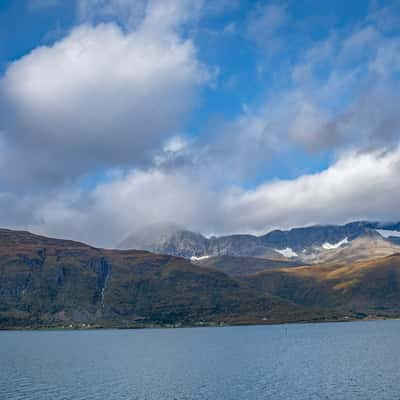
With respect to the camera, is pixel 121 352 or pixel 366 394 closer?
pixel 366 394

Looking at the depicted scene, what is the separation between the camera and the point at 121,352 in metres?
191

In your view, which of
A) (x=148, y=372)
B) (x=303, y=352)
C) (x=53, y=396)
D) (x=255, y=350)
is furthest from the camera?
(x=255, y=350)

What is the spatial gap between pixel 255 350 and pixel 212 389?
8680cm

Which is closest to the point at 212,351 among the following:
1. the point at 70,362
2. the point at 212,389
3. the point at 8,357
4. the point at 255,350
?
the point at 255,350

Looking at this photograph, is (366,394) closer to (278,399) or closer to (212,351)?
(278,399)

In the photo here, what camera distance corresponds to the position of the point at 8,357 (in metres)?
177

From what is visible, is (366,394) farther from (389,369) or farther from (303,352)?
(303,352)

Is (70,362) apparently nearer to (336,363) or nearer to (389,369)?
(336,363)

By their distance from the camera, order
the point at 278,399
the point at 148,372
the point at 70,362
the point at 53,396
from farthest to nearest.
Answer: the point at 70,362 → the point at 148,372 → the point at 53,396 → the point at 278,399

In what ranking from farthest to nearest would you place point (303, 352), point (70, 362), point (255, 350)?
point (255, 350) < point (303, 352) < point (70, 362)

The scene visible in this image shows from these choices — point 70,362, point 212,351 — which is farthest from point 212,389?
point 212,351

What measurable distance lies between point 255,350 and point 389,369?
71.0 m

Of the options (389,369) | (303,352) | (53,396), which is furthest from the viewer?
(303,352)

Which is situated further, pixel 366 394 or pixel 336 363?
pixel 336 363
